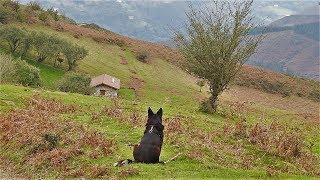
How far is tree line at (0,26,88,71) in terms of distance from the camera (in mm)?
86000

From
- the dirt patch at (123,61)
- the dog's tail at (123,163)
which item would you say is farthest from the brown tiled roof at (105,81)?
the dog's tail at (123,163)

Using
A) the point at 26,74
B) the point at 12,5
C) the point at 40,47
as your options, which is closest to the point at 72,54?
the point at 40,47

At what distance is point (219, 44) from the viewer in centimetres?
4750

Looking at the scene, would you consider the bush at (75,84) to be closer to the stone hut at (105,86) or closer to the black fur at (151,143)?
the stone hut at (105,86)

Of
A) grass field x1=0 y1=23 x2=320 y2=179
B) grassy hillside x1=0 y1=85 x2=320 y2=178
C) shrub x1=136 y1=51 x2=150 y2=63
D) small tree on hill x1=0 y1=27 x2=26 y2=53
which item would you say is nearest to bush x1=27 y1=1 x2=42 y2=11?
shrub x1=136 y1=51 x2=150 y2=63

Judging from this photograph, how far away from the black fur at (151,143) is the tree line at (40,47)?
233 ft

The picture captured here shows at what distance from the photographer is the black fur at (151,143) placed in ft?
60.8

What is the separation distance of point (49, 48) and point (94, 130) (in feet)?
211

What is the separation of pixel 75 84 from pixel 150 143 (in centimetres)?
4977

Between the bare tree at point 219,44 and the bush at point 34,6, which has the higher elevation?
the bush at point 34,6

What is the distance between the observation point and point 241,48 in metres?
48.9

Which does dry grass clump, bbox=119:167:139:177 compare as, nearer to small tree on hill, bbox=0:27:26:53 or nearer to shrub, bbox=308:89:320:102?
small tree on hill, bbox=0:27:26:53

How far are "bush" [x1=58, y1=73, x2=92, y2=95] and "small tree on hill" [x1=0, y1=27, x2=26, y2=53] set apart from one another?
20.7 meters

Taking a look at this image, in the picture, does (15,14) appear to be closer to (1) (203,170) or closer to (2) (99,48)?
(2) (99,48)
